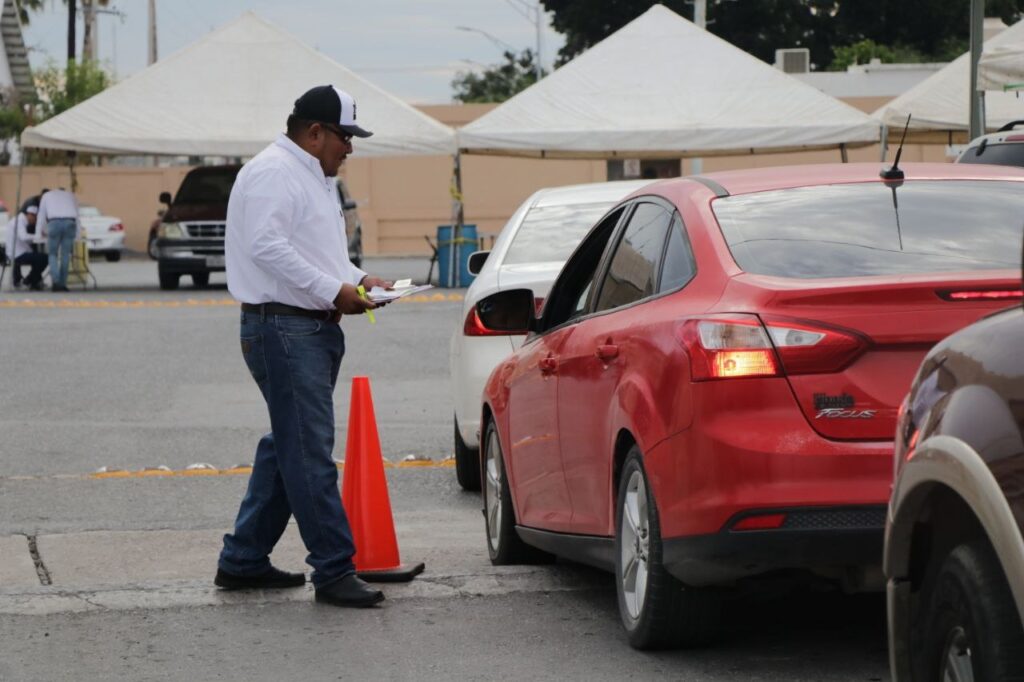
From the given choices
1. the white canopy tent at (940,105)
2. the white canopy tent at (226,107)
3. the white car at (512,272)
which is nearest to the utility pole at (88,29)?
the white canopy tent at (226,107)

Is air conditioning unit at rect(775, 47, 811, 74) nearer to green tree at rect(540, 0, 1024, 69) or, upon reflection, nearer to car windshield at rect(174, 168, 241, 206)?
green tree at rect(540, 0, 1024, 69)

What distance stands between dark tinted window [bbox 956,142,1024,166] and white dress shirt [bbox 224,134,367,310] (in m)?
7.06

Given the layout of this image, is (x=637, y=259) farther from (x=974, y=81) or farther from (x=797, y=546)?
(x=974, y=81)

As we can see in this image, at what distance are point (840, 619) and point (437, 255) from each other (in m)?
25.9

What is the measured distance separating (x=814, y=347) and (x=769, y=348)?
13 cm

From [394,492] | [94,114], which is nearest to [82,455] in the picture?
[394,492]

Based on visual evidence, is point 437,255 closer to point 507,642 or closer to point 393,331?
point 393,331

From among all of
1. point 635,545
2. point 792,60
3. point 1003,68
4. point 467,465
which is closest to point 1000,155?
point 1003,68

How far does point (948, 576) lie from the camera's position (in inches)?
149

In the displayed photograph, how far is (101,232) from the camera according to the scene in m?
48.2

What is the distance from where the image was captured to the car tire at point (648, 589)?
225 inches

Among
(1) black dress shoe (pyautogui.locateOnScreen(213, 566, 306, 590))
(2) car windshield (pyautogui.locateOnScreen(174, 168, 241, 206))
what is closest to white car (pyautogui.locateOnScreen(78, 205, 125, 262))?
(2) car windshield (pyautogui.locateOnScreen(174, 168, 241, 206))

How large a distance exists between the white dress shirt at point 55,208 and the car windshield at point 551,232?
21.1m

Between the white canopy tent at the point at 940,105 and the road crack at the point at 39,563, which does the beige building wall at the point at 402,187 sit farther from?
the road crack at the point at 39,563
